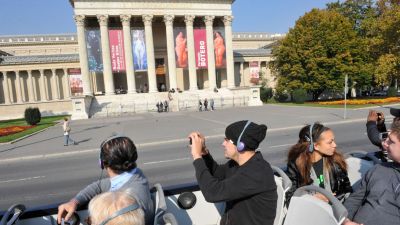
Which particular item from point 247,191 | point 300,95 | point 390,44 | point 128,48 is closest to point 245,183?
point 247,191

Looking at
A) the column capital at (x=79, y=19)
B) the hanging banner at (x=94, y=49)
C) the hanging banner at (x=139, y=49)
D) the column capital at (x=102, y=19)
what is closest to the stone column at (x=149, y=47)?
the hanging banner at (x=139, y=49)

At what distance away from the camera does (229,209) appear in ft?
9.48

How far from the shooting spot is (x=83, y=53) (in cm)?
4359

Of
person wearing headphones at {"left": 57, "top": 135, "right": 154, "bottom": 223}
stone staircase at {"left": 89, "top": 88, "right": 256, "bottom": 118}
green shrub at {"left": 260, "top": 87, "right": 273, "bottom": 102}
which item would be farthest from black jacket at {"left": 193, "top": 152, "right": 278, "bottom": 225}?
green shrub at {"left": 260, "top": 87, "right": 273, "bottom": 102}

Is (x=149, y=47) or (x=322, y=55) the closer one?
(x=322, y=55)

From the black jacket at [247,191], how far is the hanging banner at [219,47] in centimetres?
4509

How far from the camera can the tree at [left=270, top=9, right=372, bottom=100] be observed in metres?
39.8

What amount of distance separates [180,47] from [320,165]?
43484mm

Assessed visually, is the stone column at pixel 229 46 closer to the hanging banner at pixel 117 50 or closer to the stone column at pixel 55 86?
the hanging banner at pixel 117 50

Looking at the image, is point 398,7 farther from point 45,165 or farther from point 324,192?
point 324,192

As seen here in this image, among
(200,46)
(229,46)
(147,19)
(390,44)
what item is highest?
(147,19)

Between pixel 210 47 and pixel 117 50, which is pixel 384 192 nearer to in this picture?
pixel 117 50

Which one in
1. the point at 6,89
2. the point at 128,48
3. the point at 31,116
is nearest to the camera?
the point at 31,116

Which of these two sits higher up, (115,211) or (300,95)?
(115,211)
